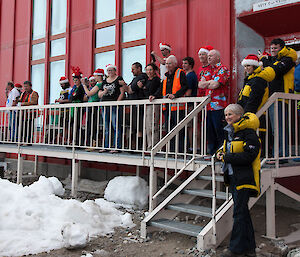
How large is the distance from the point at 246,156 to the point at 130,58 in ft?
18.2

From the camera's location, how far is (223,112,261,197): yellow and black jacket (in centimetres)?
362

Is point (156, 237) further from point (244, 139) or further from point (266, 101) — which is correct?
point (266, 101)

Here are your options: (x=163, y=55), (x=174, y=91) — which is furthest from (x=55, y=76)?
(x=174, y=91)

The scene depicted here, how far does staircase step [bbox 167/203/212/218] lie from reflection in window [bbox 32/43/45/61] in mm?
8042

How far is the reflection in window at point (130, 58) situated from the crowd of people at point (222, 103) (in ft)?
2.25

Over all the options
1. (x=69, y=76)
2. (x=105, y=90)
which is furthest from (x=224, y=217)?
(x=69, y=76)

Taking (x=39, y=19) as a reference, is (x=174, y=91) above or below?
below

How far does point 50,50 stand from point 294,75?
783 centimetres

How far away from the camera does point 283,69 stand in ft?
16.5

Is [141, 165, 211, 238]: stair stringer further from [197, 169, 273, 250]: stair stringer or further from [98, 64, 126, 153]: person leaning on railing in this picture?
[98, 64, 126, 153]: person leaning on railing

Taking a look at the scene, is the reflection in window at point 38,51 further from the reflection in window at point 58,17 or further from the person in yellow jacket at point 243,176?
the person in yellow jacket at point 243,176

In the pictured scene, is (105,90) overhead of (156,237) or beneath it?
overhead

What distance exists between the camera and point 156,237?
15.0 feet

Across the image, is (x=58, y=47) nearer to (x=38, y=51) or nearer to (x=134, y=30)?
(x=38, y=51)
